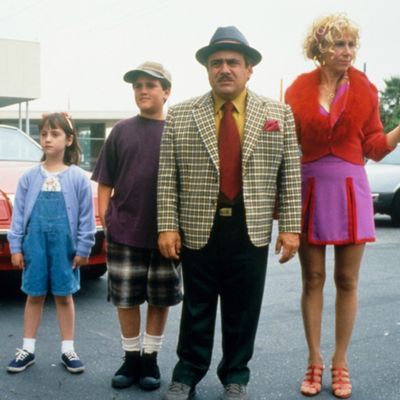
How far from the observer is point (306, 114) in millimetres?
3652

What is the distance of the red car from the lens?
17.4 ft

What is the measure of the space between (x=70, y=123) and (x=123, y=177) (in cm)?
69

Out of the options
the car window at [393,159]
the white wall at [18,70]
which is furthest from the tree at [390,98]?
the car window at [393,159]

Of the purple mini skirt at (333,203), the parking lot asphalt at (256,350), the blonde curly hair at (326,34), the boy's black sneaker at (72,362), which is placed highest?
the blonde curly hair at (326,34)

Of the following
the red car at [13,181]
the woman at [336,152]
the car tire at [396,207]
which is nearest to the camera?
the woman at [336,152]

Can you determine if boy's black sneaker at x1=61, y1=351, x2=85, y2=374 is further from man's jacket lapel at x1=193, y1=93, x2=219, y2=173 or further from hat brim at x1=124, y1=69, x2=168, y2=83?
hat brim at x1=124, y1=69, x2=168, y2=83

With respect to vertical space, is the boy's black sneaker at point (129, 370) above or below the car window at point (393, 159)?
below

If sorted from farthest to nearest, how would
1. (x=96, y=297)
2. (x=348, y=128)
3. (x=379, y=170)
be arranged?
(x=379, y=170), (x=96, y=297), (x=348, y=128)

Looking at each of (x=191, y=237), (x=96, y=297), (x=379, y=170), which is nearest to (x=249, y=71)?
(x=191, y=237)

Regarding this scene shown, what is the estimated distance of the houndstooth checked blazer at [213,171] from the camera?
3.39 meters

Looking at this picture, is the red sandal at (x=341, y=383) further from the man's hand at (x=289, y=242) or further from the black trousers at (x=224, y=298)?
the man's hand at (x=289, y=242)

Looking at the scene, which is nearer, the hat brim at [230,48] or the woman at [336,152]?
the hat brim at [230,48]

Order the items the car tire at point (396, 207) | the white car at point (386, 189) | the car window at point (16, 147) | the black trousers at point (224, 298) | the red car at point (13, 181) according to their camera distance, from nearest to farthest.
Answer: the black trousers at point (224, 298), the red car at point (13, 181), the car window at point (16, 147), the white car at point (386, 189), the car tire at point (396, 207)

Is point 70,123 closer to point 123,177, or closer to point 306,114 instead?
Result: point 123,177
